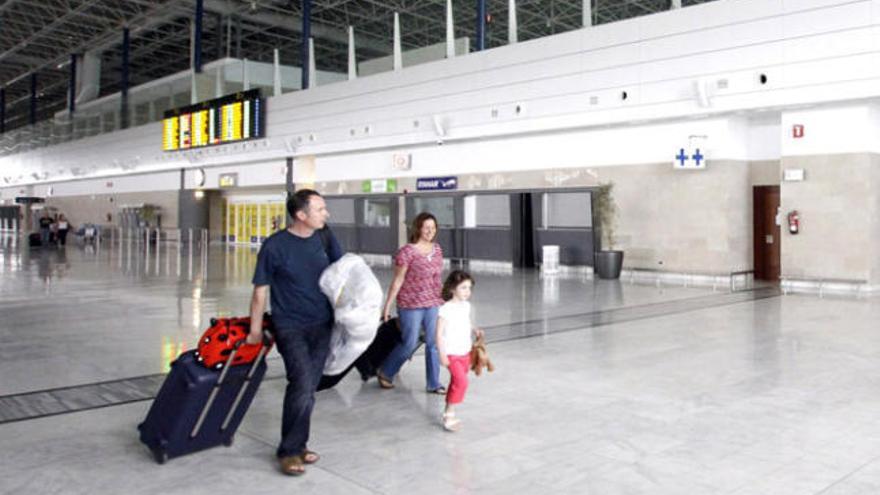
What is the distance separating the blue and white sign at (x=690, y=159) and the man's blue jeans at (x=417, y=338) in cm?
1138

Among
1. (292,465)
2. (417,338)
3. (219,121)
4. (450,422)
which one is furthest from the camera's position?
(219,121)

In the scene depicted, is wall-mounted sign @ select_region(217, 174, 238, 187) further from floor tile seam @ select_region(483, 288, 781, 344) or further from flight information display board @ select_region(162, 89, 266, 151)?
floor tile seam @ select_region(483, 288, 781, 344)

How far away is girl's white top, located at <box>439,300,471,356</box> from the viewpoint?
4852mm

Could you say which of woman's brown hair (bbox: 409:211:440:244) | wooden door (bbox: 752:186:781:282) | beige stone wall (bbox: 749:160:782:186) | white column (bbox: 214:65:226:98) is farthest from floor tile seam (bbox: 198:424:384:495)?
white column (bbox: 214:65:226:98)

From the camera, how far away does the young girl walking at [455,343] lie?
15.8 feet

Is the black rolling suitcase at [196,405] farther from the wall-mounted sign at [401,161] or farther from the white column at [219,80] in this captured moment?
the white column at [219,80]

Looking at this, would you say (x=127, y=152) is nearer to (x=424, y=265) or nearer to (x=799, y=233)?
(x=799, y=233)

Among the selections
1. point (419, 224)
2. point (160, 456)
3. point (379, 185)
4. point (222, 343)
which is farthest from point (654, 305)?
point (379, 185)

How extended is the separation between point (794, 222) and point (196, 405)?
13067 millimetres

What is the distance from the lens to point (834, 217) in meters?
13.7

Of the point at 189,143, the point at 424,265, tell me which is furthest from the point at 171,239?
the point at 424,265

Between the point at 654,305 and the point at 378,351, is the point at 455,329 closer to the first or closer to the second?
the point at 378,351

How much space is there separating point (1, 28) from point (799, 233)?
37.3 metres

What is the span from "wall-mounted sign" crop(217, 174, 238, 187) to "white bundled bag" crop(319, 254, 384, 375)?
2852 cm
